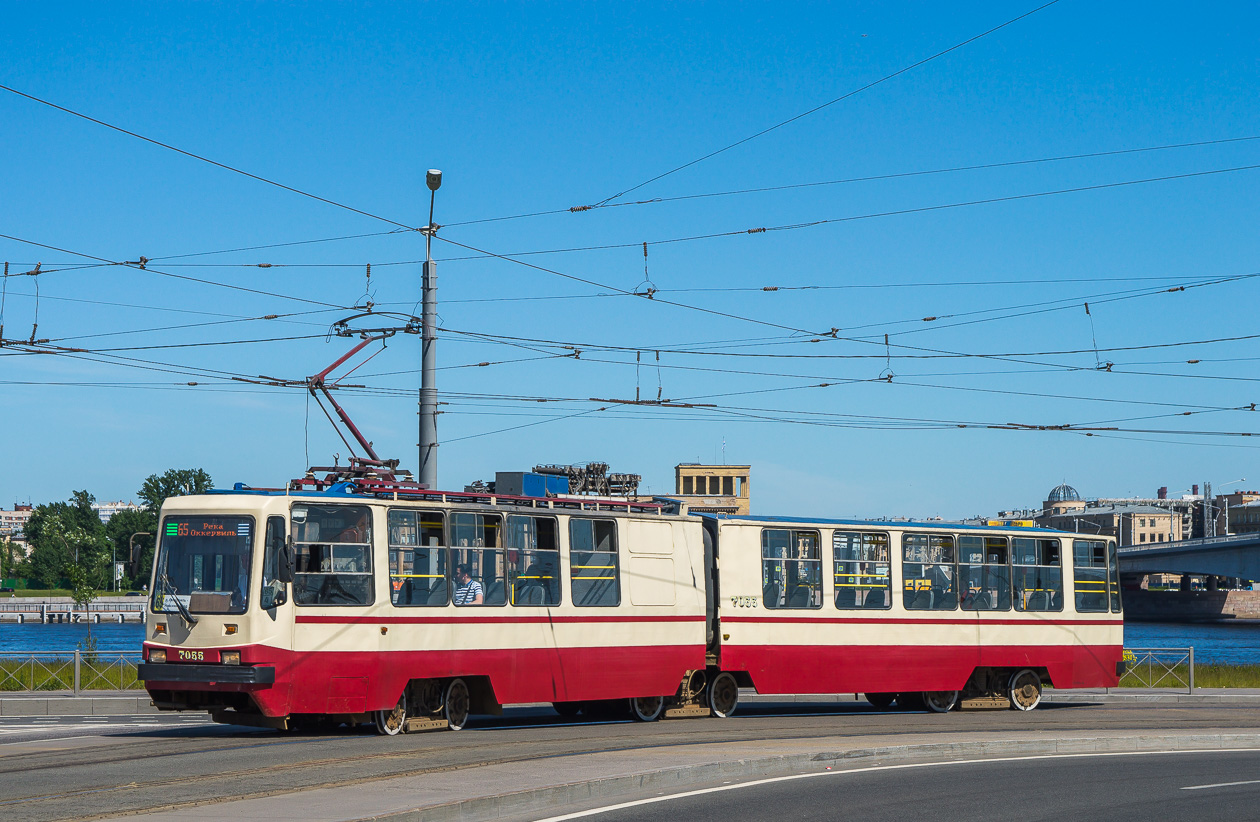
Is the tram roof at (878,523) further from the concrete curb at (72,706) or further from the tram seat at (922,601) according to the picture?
the concrete curb at (72,706)

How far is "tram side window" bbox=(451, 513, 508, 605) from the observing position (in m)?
18.8

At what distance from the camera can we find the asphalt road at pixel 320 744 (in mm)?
12023

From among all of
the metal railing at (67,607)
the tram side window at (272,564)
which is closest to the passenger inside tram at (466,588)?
the tram side window at (272,564)

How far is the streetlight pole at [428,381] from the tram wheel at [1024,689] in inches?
424

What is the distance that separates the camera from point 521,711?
77.5ft

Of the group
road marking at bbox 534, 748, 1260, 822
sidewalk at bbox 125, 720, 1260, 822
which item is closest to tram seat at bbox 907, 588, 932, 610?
sidewalk at bbox 125, 720, 1260, 822

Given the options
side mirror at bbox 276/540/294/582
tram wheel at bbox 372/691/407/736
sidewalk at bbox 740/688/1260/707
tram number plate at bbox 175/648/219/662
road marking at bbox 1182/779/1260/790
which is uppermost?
side mirror at bbox 276/540/294/582

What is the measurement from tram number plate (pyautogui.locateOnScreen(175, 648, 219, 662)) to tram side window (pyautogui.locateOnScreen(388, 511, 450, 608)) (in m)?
2.33

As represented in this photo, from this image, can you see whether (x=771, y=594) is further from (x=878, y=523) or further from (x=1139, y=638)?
(x=1139, y=638)

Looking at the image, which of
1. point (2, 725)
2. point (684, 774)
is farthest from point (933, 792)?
point (2, 725)

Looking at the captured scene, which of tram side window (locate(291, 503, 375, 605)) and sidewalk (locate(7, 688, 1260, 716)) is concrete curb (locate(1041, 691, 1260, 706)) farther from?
tram side window (locate(291, 503, 375, 605))

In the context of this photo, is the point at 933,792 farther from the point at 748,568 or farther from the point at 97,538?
the point at 97,538

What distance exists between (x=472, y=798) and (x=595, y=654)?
8.90m

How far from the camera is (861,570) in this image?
22984 millimetres
